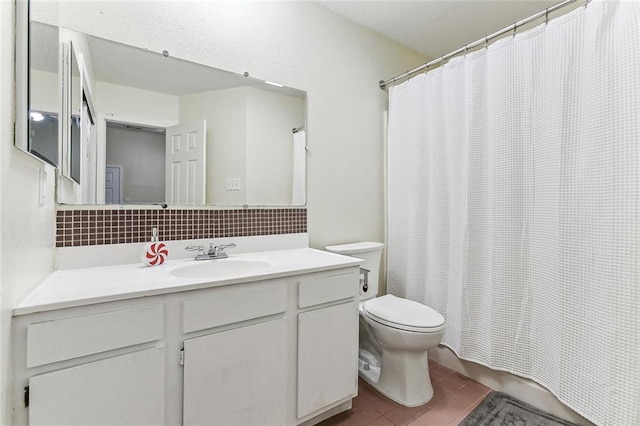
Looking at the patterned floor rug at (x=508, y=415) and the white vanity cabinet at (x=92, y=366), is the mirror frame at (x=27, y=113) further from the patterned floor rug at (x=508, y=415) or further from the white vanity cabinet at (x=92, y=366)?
the patterned floor rug at (x=508, y=415)

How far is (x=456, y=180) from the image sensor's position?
6.02 feet

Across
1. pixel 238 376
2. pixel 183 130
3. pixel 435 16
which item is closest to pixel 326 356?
pixel 238 376

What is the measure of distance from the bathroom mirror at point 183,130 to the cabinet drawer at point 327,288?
2.08 ft

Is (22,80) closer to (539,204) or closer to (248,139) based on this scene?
(248,139)

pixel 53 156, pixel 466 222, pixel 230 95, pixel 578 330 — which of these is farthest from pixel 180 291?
pixel 578 330

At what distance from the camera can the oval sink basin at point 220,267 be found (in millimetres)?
1358

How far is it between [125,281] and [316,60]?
1.72 m

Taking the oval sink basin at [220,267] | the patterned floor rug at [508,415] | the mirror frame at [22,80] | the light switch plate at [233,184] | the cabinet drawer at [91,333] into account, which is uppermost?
the mirror frame at [22,80]

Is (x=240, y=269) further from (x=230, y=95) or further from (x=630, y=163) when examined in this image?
(x=630, y=163)

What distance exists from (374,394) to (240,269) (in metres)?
1.10

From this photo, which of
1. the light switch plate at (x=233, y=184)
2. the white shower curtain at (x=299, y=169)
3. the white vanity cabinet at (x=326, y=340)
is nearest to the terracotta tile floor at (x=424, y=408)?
the white vanity cabinet at (x=326, y=340)

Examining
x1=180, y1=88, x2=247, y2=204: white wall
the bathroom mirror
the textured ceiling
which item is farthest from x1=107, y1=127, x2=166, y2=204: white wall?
the textured ceiling

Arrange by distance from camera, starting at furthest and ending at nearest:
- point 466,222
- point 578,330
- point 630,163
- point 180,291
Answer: point 466,222, point 578,330, point 630,163, point 180,291

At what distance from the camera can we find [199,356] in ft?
3.44
